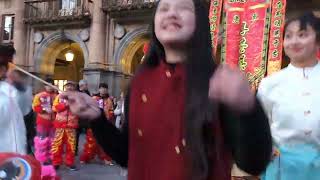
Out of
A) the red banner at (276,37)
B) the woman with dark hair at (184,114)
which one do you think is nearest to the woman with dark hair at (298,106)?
the woman with dark hair at (184,114)

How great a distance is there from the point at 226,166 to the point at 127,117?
0.45 metres

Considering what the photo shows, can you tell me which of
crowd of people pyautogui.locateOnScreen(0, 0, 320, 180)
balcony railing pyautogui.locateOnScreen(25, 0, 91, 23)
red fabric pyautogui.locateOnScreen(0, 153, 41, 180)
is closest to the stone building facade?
balcony railing pyautogui.locateOnScreen(25, 0, 91, 23)

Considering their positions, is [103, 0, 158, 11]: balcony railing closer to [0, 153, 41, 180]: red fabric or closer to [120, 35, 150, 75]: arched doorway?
[120, 35, 150, 75]: arched doorway

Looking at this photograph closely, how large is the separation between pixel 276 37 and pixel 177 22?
307 inches

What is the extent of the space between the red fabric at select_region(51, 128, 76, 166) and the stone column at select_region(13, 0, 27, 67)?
11.0 metres

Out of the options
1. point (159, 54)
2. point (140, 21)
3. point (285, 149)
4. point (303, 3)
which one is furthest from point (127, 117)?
point (140, 21)

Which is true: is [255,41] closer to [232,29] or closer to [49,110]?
[232,29]

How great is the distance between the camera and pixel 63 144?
8.16m

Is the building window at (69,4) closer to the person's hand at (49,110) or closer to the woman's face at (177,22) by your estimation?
the person's hand at (49,110)

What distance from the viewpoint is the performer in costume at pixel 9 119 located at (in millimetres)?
3494

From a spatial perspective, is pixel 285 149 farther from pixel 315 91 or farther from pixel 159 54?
pixel 159 54

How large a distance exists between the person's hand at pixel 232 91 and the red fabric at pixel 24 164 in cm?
225

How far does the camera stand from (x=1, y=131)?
3492 millimetres

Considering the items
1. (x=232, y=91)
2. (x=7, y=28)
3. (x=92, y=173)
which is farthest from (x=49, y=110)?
(x=7, y=28)
